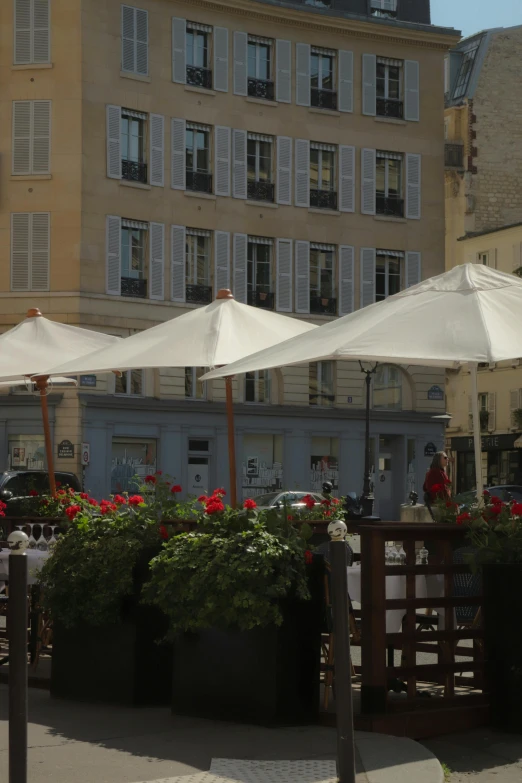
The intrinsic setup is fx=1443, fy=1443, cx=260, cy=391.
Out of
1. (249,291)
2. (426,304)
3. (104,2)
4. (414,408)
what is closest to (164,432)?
(249,291)

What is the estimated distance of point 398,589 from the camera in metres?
8.37

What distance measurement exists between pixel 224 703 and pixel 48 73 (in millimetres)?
35418

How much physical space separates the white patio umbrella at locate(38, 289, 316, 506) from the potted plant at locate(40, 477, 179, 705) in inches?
97.2

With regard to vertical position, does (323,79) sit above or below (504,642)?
above

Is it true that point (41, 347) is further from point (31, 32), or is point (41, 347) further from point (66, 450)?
point (31, 32)

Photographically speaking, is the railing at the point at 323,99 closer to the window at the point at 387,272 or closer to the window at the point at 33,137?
the window at the point at 387,272

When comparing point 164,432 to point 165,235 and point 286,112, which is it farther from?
point 286,112

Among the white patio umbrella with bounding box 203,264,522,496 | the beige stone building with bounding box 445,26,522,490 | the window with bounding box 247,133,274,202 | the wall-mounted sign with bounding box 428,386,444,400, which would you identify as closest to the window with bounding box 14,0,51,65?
the window with bounding box 247,133,274,202

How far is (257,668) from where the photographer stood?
7.73m

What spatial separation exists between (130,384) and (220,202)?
252 inches

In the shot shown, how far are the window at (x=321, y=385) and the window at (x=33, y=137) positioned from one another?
1075cm

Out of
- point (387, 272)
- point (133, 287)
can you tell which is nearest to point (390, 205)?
point (387, 272)

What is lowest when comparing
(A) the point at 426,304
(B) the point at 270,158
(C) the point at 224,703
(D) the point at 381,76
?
(C) the point at 224,703

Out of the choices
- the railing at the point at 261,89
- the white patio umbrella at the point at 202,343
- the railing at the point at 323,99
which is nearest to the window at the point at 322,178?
the railing at the point at 323,99
